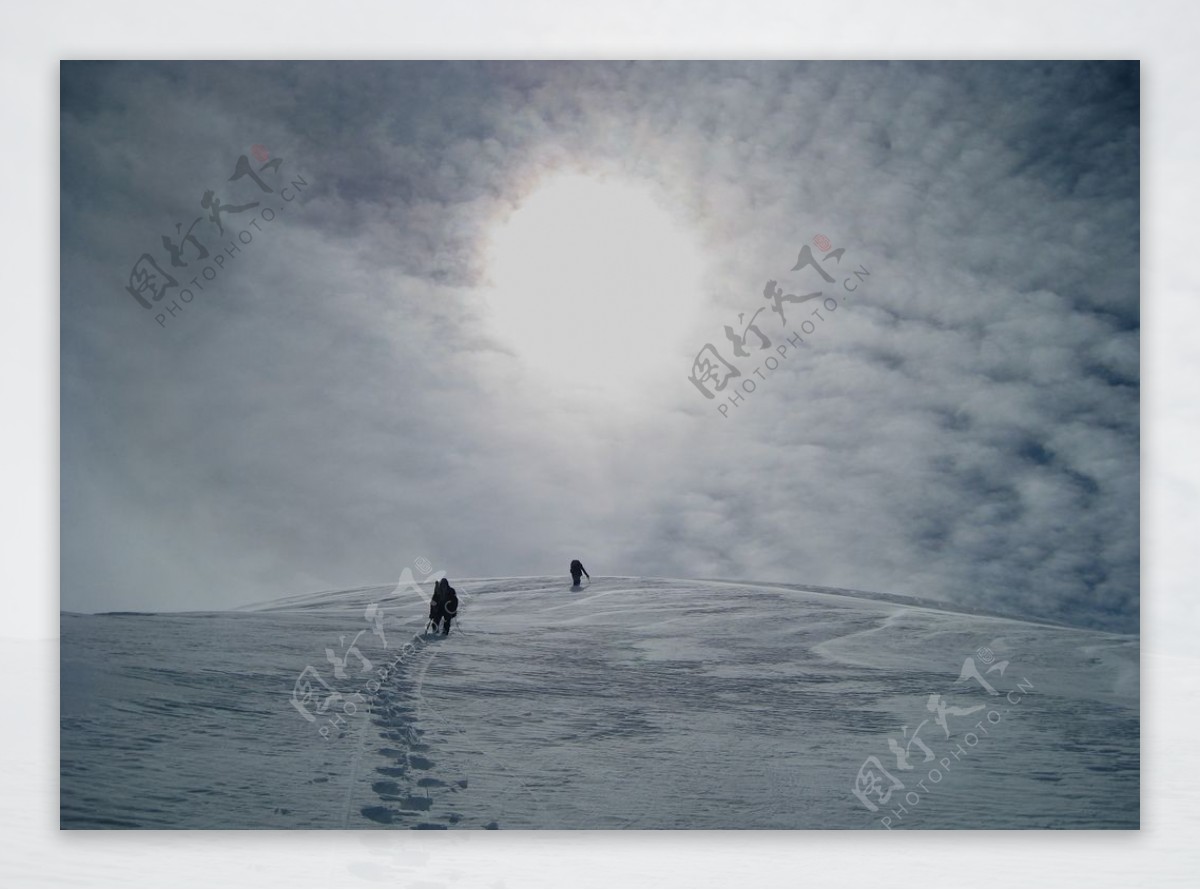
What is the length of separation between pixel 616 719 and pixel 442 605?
101 cm

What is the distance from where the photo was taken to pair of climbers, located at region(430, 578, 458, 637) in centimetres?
549

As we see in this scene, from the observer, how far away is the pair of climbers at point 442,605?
216 inches

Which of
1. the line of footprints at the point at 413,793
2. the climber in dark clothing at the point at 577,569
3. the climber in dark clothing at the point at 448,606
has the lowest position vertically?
the line of footprints at the point at 413,793

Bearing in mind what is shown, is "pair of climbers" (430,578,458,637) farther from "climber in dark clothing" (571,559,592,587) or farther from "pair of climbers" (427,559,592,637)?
"climber in dark clothing" (571,559,592,587)

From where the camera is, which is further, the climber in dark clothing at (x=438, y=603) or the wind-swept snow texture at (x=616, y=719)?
the climber in dark clothing at (x=438, y=603)

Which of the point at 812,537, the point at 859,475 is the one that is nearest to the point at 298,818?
the point at 812,537

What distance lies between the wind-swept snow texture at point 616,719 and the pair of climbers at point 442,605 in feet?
0.17

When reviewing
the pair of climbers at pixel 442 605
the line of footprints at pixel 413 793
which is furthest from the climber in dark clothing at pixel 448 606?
the line of footprints at pixel 413 793

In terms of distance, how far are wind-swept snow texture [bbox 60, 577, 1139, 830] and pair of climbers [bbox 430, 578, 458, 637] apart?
0.05 metres

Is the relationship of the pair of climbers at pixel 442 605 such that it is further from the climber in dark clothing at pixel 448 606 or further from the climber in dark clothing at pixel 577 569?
the climber in dark clothing at pixel 577 569

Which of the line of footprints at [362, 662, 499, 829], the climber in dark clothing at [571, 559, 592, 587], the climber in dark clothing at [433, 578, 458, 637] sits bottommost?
the line of footprints at [362, 662, 499, 829]

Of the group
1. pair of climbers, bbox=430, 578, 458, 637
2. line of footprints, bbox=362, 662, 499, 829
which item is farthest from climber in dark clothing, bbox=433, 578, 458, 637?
line of footprints, bbox=362, 662, 499, 829

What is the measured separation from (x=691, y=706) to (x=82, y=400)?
10.8 feet

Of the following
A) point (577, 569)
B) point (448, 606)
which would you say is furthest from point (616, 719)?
point (448, 606)
